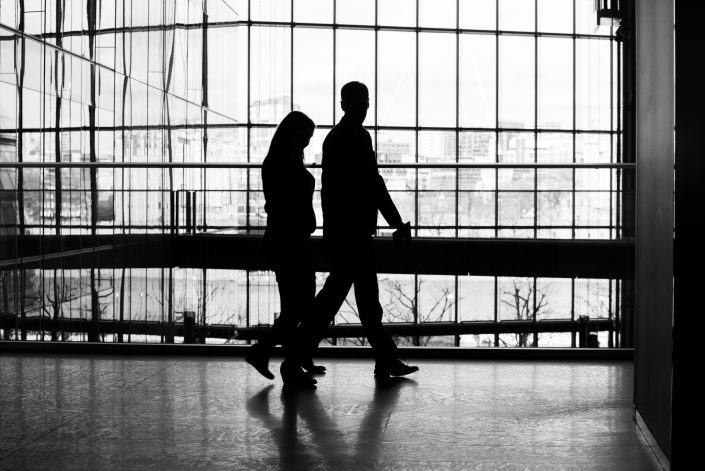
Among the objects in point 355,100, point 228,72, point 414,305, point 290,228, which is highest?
point 228,72

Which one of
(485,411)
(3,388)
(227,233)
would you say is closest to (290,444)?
(485,411)

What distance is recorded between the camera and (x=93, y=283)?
208 inches

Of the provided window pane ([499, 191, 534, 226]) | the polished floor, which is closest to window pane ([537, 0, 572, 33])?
window pane ([499, 191, 534, 226])

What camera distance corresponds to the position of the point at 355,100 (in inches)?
157

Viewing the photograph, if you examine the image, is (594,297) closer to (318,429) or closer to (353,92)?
(353,92)

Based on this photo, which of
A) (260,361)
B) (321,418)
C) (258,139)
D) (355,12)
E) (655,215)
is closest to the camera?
(655,215)

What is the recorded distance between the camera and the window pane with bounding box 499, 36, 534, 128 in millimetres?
21734

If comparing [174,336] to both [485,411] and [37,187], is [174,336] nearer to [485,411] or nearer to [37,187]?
[37,187]

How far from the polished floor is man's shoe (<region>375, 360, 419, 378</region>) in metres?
0.06

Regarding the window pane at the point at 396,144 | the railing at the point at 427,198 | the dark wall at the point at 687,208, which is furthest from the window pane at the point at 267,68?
the dark wall at the point at 687,208

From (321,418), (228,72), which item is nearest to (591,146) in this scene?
(228,72)

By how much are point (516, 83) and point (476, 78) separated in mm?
1010

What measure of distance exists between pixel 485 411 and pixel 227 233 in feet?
6.84

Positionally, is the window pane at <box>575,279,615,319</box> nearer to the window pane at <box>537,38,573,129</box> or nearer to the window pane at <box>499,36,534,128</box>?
the window pane at <box>499,36,534,128</box>
